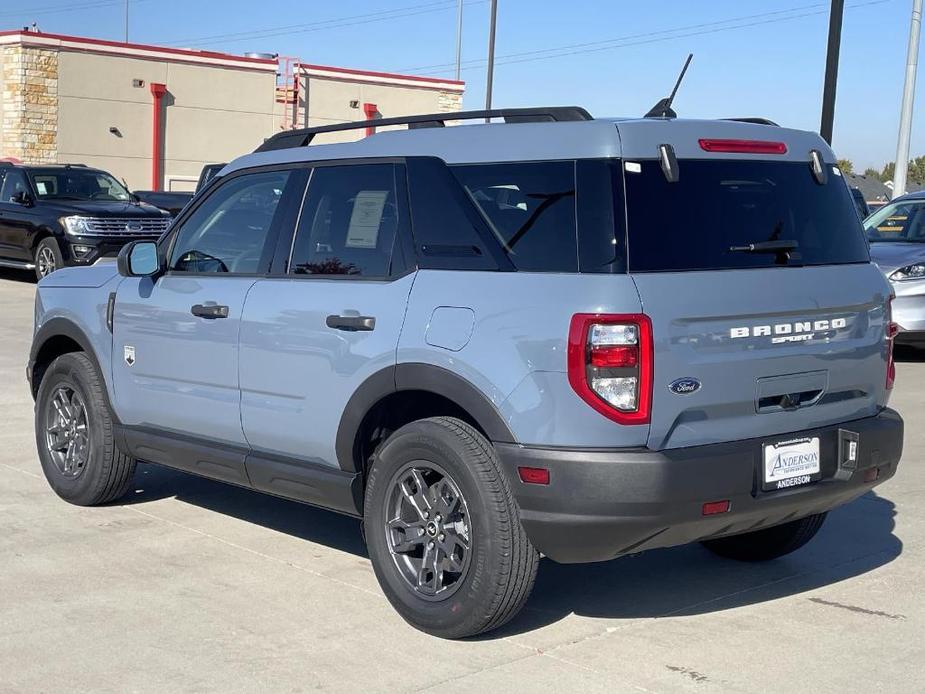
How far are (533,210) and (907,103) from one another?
21309mm

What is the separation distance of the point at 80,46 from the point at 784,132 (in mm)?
35268

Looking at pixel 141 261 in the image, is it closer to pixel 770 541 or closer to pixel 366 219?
pixel 366 219

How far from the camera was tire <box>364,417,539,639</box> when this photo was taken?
183 inches

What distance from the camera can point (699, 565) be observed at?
602 cm

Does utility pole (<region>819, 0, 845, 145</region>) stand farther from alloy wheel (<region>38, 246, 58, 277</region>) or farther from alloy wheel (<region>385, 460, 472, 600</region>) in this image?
alloy wheel (<region>385, 460, 472, 600</region>)

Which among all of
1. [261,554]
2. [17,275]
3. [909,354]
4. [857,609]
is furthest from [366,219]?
[17,275]

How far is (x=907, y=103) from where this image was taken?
24.1 metres

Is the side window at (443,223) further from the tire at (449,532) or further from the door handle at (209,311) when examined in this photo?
the door handle at (209,311)

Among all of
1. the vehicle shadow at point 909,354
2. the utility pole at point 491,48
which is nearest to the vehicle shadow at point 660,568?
the vehicle shadow at point 909,354

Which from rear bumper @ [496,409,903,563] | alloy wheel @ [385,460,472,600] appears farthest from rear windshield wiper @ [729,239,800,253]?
alloy wheel @ [385,460,472,600]

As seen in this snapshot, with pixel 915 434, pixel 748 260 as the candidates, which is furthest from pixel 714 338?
pixel 915 434

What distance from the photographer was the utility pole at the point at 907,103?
2314 centimetres

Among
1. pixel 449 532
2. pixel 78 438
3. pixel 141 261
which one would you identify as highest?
pixel 141 261

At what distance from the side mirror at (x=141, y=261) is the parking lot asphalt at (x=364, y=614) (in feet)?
4.16
